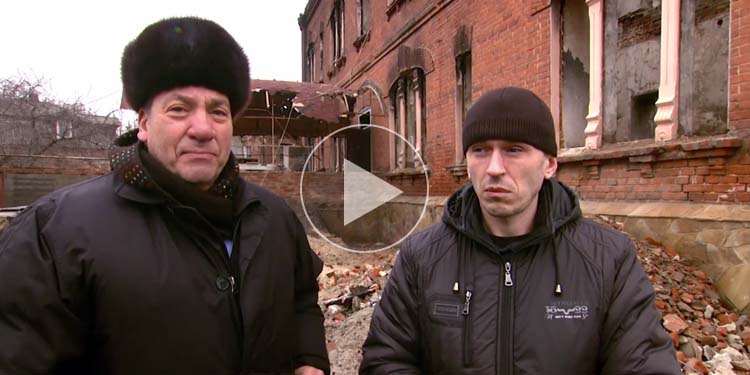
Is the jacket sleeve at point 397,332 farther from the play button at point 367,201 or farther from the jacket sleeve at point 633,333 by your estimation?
the play button at point 367,201

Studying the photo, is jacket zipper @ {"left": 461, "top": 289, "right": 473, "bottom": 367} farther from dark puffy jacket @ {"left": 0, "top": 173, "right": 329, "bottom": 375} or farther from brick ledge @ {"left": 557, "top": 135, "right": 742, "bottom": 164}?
brick ledge @ {"left": 557, "top": 135, "right": 742, "bottom": 164}

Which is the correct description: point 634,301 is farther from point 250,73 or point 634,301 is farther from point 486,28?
point 486,28

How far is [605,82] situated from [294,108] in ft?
29.3

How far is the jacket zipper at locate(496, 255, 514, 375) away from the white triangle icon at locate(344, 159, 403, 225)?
9.64 meters

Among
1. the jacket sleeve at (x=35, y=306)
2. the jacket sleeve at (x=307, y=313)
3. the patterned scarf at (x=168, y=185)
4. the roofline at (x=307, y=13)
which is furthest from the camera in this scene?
the roofline at (x=307, y=13)

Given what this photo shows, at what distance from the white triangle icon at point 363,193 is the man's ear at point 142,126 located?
9753 millimetres

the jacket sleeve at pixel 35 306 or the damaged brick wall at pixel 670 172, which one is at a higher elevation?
the damaged brick wall at pixel 670 172

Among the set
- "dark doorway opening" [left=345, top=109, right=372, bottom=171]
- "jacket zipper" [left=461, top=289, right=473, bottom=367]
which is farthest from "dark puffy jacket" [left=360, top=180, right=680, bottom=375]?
"dark doorway opening" [left=345, top=109, right=372, bottom=171]

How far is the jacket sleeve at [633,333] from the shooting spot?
1447mm

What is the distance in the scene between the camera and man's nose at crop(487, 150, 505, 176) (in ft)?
5.47

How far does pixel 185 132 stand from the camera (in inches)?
58.2

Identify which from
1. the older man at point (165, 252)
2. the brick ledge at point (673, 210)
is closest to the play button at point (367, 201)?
the brick ledge at point (673, 210)

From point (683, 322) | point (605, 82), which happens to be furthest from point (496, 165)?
point (605, 82)

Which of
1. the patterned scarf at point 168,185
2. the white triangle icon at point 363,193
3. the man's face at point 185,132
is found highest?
the man's face at point 185,132
